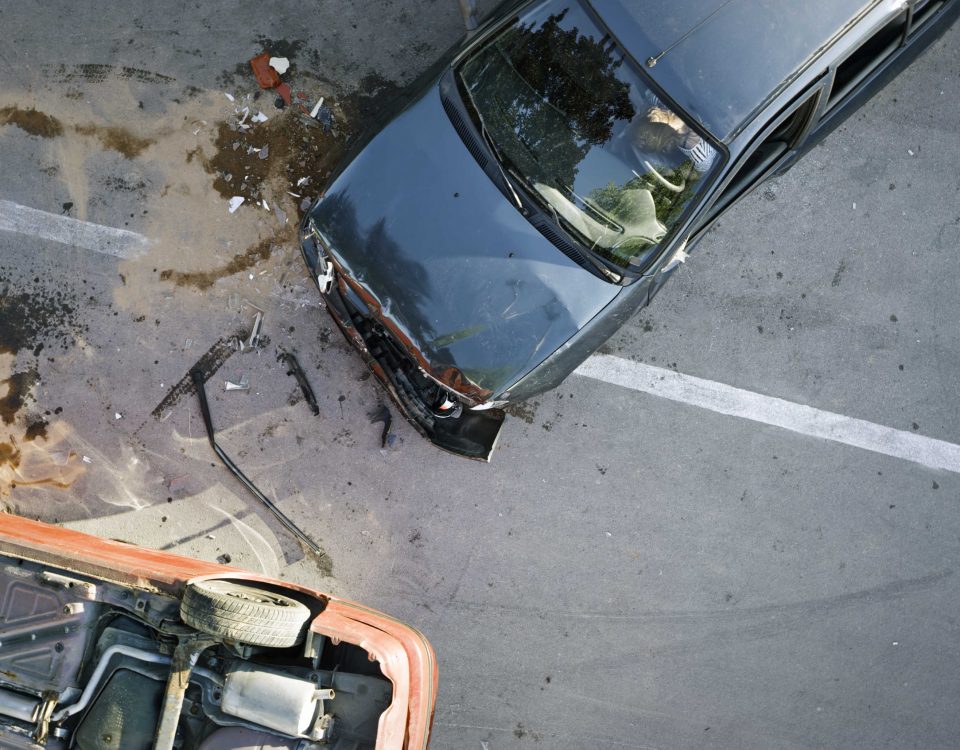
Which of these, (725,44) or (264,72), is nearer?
(725,44)

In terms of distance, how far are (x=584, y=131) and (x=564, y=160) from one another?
0.17m

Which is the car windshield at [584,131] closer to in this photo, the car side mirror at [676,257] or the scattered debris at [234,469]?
the car side mirror at [676,257]

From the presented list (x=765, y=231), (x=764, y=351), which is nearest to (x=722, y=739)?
(x=764, y=351)

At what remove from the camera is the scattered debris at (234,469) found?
433 cm

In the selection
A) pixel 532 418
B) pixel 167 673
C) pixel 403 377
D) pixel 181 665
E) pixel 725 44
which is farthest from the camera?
pixel 532 418

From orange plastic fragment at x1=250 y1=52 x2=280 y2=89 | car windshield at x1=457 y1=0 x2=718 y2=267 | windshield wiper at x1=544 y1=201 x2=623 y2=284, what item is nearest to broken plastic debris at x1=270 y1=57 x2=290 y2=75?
orange plastic fragment at x1=250 y1=52 x2=280 y2=89

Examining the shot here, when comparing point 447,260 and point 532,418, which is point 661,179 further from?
point 532,418

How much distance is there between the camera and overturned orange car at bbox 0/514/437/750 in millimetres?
3350

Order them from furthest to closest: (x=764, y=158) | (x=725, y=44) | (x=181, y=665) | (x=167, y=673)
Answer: (x=764, y=158) → (x=167, y=673) → (x=181, y=665) → (x=725, y=44)

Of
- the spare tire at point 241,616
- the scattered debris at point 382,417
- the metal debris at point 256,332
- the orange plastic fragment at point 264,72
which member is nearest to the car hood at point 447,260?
the scattered debris at point 382,417

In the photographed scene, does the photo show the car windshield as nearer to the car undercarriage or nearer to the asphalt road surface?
the asphalt road surface

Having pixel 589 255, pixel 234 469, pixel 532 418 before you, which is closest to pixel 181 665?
pixel 234 469

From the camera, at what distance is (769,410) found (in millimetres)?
4461

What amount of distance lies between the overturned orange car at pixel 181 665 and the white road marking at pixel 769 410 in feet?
6.80
